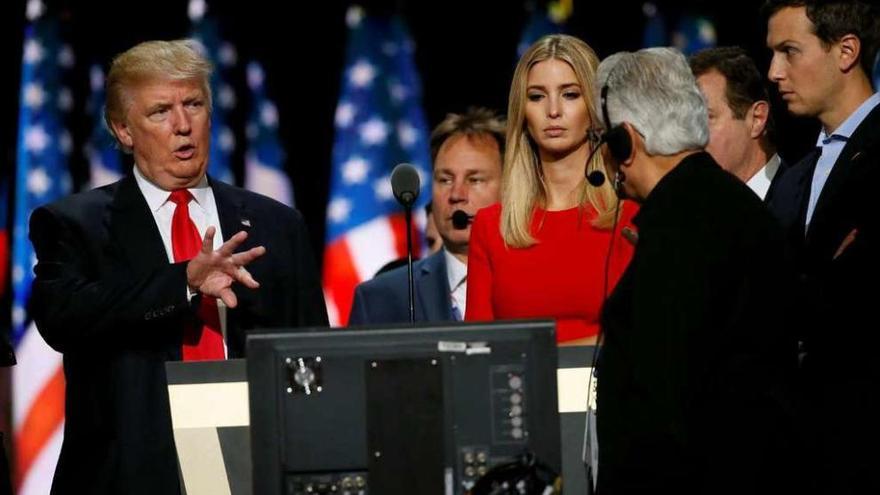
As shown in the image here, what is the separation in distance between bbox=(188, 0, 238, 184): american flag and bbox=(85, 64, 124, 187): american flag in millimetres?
396

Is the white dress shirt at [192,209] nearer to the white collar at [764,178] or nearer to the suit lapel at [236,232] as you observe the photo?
the suit lapel at [236,232]

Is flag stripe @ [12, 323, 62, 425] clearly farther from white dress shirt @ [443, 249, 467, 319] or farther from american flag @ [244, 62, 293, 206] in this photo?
white dress shirt @ [443, 249, 467, 319]

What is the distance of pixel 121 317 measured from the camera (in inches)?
145

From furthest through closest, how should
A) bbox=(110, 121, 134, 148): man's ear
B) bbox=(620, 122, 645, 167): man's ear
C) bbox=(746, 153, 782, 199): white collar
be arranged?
bbox=(746, 153, 782, 199): white collar
bbox=(110, 121, 134, 148): man's ear
bbox=(620, 122, 645, 167): man's ear

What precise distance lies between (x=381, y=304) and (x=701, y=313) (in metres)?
2.32

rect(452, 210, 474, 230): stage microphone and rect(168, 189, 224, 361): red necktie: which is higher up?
rect(452, 210, 474, 230): stage microphone

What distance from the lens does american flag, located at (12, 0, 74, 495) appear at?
6559mm

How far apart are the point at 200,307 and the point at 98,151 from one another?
3.00 m

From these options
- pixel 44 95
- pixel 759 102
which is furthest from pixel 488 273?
pixel 44 95

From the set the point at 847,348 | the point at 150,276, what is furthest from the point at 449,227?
the point at 847,348

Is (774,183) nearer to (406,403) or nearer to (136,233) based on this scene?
(136,233)

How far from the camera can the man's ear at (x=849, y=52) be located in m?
4.15

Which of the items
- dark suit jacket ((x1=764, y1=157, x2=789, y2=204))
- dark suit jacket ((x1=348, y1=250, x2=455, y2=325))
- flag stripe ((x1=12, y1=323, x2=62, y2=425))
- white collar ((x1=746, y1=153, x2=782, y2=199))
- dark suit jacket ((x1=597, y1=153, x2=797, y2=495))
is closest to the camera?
dark suit jacket ((x1=597, y1=153, x2=797, y2=495))

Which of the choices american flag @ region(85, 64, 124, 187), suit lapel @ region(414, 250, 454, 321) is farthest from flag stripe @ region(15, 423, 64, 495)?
suit lapel @ region(414, 250, 454, 321)
